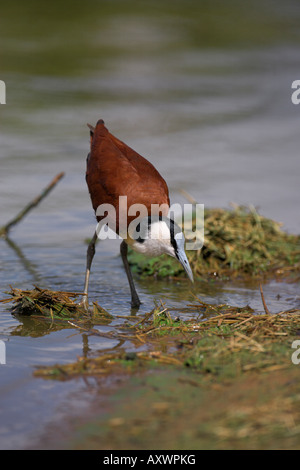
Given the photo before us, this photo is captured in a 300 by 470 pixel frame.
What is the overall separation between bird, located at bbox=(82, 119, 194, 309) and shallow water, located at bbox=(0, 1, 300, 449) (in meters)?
0.58

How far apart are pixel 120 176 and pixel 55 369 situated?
2.20m

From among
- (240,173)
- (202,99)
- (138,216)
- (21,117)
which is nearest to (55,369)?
(138,216)

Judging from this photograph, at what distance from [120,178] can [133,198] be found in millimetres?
267

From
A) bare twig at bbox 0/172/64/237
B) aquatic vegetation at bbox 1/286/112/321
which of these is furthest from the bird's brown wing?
bare twig at bbox 0/172/64/237

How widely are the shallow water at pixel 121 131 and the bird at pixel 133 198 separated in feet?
1.91

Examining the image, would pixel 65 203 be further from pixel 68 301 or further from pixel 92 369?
pixel 92 369

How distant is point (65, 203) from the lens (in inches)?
337

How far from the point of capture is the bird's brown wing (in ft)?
18.4

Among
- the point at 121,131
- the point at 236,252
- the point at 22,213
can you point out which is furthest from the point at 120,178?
the point at 121,131

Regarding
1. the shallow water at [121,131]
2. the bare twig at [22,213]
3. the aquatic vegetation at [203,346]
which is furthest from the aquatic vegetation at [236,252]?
the aquatic vegetation at [203,346]

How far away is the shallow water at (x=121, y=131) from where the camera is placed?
4.88 metres

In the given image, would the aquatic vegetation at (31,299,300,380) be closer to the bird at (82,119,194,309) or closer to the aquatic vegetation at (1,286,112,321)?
the aquatic vegetation at (1,286,112,321)

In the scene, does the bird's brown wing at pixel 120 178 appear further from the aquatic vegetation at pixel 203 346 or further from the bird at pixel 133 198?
the aquatic vegetation at pixel 203 346

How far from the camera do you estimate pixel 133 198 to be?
5.56 metres
